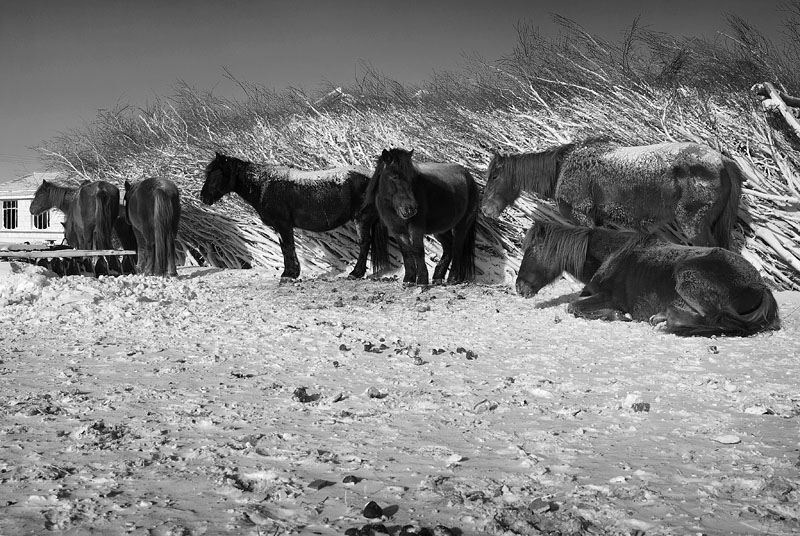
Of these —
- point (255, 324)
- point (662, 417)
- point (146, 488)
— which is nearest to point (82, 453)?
point (146, 488)

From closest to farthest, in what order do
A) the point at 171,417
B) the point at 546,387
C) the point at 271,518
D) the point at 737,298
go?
the point at 271,518, the point at 171,417, the point at 546,387, the point at 737,298

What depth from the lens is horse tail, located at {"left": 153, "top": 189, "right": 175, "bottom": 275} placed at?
1138cm

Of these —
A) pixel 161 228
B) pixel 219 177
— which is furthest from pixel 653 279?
pixel 161 228

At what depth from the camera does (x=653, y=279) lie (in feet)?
20.6

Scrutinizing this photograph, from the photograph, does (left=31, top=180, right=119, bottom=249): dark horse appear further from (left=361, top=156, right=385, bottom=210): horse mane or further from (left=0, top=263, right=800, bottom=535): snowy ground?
(left=0, top=263, right=800, bottom=535): snowy ground

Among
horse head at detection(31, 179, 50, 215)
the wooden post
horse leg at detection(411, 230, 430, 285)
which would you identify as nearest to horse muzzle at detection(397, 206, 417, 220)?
horse leg at detection(411, 230, 430, 285)

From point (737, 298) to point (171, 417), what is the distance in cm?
489

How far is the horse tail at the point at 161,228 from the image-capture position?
37.3ft

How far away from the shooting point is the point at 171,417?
128 inches

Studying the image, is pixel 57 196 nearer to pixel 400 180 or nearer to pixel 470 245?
pixel 400 180

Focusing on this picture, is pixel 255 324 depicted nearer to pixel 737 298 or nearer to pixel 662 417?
pixel 662 417

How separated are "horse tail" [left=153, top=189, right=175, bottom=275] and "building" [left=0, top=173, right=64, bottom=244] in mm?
11861

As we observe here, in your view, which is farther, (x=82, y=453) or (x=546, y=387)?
(x=546, y=387)

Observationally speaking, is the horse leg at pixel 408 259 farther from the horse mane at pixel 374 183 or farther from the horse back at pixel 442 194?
→ the horse mane at pixel 374 183
